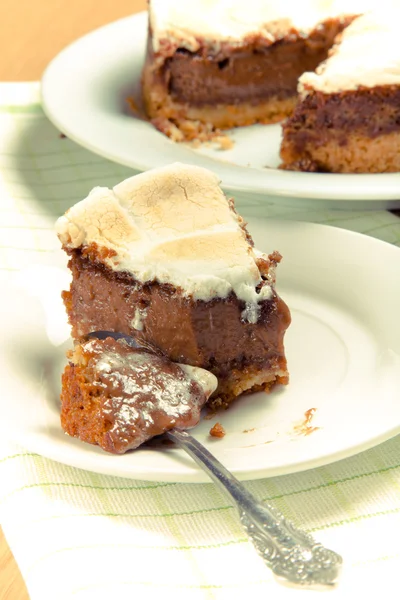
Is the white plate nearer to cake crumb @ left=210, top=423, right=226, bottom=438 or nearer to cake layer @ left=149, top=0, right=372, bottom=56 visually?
cake crumb @ left=210, top=423, right=226, bottom=438

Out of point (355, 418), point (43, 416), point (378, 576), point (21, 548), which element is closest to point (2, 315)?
point (43, 416)

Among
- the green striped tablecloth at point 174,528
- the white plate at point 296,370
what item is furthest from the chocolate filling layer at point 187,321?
the green striped tablecloth at point 174,528

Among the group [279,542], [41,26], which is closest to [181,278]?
[279,542]

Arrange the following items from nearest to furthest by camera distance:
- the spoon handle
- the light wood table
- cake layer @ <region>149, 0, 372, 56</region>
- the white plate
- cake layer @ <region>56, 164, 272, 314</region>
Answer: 1. the spoon handle
2. the white plate
3. cake layer @ <region>56, 164, 272, 314</region>
4. cake layer @ <region>149, 0, 372, 56</region>
5. the light wood table

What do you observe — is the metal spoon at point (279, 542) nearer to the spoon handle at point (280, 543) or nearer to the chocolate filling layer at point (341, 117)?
the spoon handle at point (280, 543)

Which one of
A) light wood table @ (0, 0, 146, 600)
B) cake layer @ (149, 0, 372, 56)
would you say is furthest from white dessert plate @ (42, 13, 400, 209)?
light wood table @ (0, 0, 146, 600)

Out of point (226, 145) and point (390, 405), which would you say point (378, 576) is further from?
point (226, 145)

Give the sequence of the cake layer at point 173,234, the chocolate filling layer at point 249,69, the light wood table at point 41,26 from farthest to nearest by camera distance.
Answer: the light wood table at point 41,26
the chocolate filling layer at point 249,69
the cake layer at point 173,234
